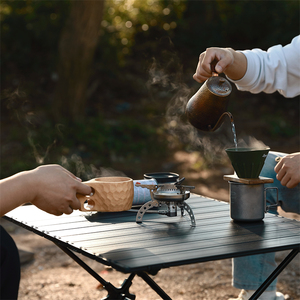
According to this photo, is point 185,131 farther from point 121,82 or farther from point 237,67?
point 237,67

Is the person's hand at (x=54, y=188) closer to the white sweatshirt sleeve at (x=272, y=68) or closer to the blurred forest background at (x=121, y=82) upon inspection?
the white sweatshirt sleeve at (x=272, y=68)

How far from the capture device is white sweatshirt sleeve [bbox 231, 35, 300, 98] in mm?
2242

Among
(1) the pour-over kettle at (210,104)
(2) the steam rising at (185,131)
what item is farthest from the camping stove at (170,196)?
(2) the steam rising at (185,131)

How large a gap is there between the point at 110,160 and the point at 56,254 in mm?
3147

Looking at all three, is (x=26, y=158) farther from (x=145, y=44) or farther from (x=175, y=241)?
(x=175, y=241)

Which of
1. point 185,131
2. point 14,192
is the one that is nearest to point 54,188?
point 14,192

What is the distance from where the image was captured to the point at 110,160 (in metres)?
6.63

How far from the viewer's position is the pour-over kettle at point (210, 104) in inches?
73.8

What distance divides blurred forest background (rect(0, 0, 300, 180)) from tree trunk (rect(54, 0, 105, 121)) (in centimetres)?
2

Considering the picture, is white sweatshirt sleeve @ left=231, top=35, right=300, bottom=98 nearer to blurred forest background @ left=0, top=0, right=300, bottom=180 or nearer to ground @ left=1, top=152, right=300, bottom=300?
ground @ left=1, top=152, right=300, bottom=300

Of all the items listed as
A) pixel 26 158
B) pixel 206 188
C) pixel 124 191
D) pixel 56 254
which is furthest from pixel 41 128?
pixel 124 191

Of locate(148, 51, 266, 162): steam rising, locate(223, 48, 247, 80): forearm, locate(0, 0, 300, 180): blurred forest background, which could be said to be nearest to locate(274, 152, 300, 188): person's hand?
locate(223, 48, 247, 80): forearm

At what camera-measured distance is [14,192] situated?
126cm

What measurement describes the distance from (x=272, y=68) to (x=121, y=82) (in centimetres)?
654
